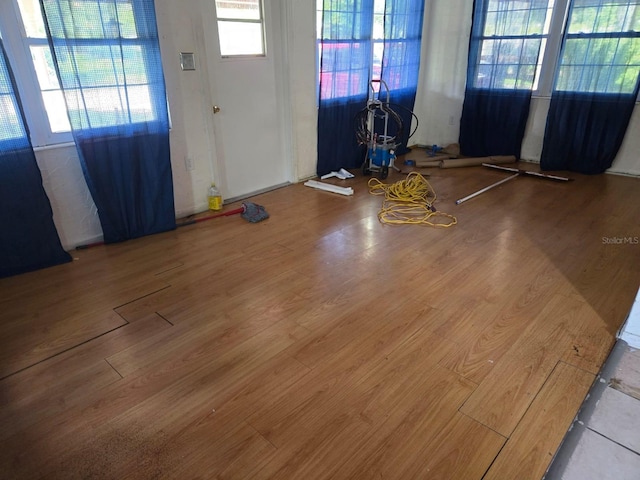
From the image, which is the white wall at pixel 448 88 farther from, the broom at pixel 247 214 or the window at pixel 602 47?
the broom at pixel 247 214

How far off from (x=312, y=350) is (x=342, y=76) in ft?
11.0

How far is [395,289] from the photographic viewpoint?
2.60m

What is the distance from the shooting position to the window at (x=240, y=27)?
352 cm

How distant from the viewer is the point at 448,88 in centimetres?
581

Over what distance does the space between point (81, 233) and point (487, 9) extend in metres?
5.06

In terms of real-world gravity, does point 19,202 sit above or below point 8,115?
below

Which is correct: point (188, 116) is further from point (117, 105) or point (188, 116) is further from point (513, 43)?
point (513, 43)

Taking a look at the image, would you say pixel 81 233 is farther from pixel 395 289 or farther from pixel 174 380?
Result: pixel 395 289

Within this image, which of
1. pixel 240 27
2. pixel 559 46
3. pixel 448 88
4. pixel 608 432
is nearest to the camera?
pixel 608 432

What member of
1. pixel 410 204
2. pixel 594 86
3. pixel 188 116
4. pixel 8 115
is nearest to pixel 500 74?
pixel 594 86

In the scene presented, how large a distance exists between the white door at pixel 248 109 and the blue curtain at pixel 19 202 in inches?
57.1

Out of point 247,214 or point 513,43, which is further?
point 513,43

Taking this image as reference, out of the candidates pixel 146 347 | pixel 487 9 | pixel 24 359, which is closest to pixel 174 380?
pixel 146 347

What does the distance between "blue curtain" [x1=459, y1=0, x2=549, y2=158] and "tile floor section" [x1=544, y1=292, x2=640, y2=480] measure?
382cm
